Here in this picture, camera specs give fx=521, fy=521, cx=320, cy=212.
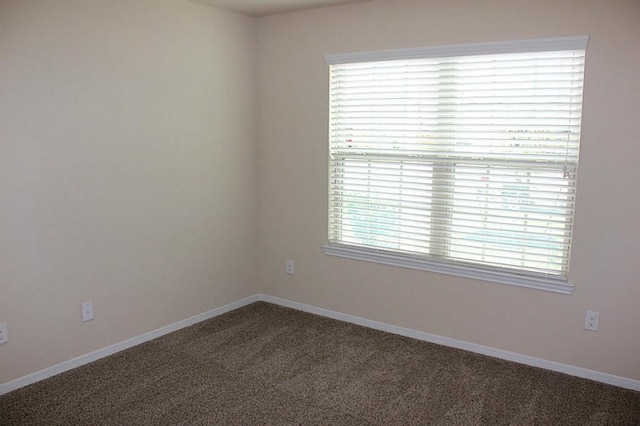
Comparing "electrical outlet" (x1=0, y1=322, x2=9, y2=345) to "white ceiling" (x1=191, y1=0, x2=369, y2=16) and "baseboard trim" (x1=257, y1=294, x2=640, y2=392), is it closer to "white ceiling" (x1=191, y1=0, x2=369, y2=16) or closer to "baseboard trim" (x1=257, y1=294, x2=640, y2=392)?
"baseboard trim" (x1=257, y1=294, x2=640, y2=392)

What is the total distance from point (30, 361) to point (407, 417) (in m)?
2.19

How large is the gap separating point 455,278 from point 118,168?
7.84 feet

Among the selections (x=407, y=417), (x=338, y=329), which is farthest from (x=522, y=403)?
(x=338, y=329)

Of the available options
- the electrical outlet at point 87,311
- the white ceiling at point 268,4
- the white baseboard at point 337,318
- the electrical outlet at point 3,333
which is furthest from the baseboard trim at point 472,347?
the white ceiling at point 268,4

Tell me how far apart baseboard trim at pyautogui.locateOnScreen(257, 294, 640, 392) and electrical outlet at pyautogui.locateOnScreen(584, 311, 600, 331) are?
0.27 meters

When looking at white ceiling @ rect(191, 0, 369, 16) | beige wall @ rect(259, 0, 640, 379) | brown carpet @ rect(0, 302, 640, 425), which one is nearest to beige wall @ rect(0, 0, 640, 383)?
beige wall @ rect(259, 0, 640, 379)

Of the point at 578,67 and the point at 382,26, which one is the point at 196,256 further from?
the point at 578,67

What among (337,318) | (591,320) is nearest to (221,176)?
(337,318)

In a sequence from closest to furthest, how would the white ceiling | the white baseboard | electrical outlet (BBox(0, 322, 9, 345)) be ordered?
electrical outlet (BBox(0, 322, 9, 345)), the white baseboard, the white ceiling

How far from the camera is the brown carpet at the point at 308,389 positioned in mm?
2758

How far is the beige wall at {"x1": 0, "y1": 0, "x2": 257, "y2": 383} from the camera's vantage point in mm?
2930

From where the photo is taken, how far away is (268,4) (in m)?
3.83

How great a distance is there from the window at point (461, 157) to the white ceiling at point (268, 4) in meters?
0.39

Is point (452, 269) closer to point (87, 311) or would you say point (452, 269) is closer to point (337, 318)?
point (337, 318)
